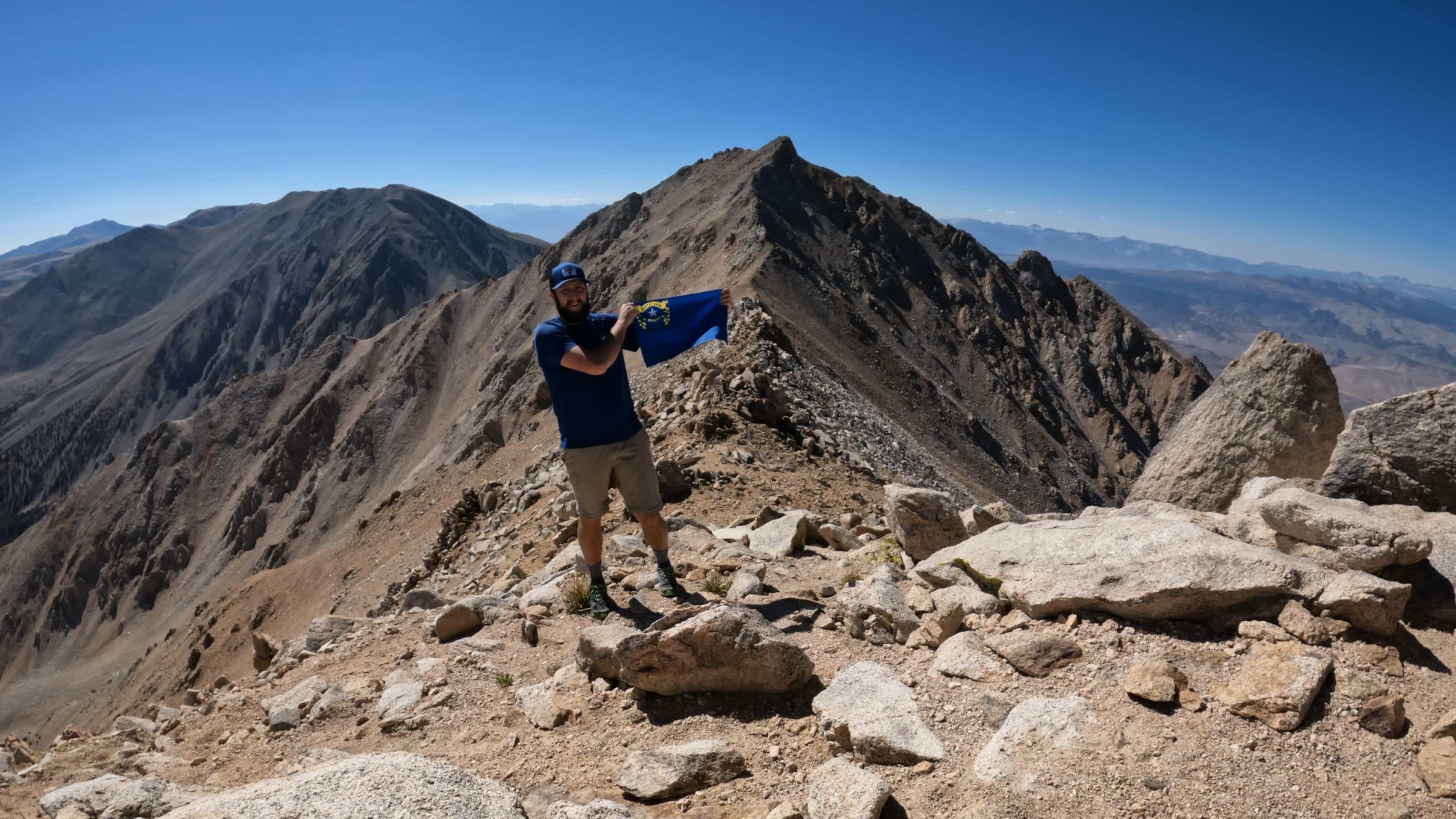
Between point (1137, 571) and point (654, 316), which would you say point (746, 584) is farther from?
point (1137, 571)

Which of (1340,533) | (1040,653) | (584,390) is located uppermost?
(584,390)

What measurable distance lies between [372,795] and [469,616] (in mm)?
3507

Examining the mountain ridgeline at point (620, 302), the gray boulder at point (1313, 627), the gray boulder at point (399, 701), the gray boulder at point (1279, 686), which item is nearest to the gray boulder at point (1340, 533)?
the gray boulder at point (1313, 627)

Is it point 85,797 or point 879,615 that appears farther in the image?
point 879,615

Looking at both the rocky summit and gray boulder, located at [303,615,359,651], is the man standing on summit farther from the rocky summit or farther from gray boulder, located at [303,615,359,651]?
gray boulder, located at [303,615,359,651]

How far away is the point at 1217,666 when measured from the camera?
13.6 ft

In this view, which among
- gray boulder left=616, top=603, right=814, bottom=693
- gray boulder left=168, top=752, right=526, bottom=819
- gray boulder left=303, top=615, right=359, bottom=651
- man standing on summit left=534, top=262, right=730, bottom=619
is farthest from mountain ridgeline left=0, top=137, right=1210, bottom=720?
gray boulder left=168, top=752, right=526, bottom=819

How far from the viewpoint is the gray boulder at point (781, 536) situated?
8.02 metres

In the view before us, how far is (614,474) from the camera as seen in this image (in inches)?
259

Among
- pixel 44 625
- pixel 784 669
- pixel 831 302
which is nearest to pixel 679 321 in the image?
pixel 784 669

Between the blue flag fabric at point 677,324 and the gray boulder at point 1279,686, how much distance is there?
15.3 ft

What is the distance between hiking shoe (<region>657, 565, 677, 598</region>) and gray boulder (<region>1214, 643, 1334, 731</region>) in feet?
13.7

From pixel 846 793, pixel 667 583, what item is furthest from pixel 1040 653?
pixel 667 583

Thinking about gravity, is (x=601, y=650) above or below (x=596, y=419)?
below
